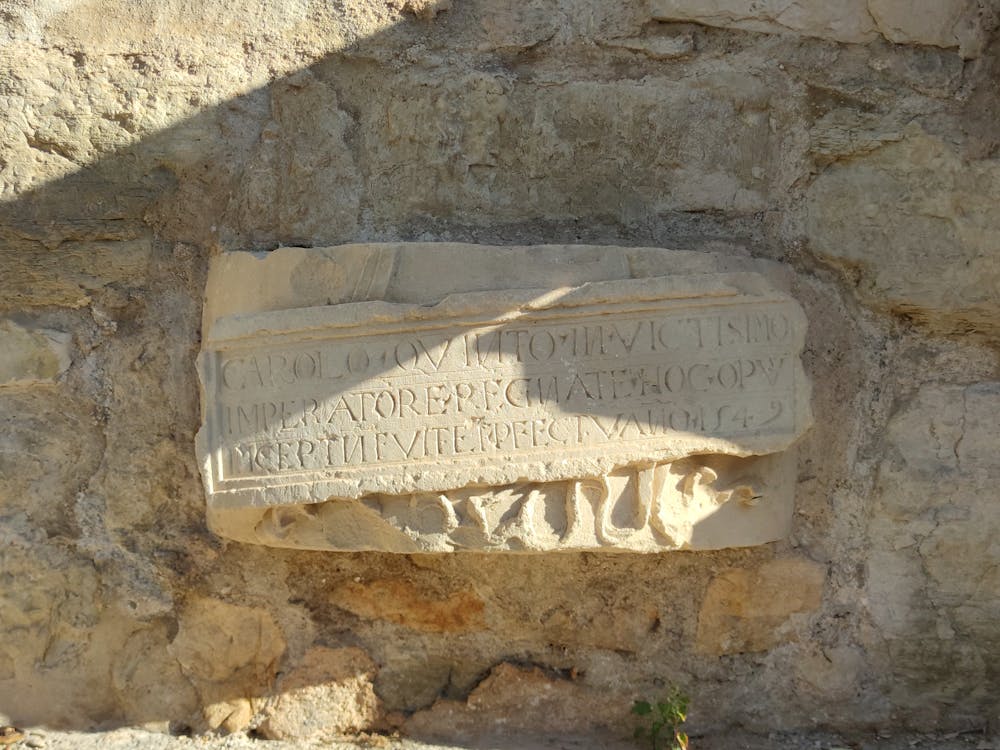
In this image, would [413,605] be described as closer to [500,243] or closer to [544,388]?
[544,388]

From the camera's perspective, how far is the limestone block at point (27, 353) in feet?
7.85

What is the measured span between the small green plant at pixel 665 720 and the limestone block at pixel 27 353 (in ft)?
4.71

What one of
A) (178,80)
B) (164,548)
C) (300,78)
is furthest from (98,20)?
(164,548)

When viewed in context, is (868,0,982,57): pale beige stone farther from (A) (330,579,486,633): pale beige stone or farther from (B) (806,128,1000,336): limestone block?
(A) (330,579,486,633): pale beige stone

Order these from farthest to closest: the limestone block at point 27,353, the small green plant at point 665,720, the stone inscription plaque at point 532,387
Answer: the limestone block at point 27,353 → the small green plant at point 665,720 → the stone inscription plaque at point 532,387

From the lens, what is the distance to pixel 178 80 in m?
2.37

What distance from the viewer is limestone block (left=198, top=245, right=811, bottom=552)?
2.16 m

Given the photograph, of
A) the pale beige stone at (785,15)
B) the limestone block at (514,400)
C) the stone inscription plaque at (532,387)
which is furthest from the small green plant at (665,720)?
the pale beige stone at (785,15)

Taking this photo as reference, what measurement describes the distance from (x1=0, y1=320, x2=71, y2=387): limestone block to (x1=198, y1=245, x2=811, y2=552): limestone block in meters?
0.46

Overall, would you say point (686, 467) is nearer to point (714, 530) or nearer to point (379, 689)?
point (714, 530)

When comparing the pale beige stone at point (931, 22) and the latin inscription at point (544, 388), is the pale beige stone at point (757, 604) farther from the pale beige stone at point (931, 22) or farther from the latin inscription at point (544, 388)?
the pale beige stone at point (931, 22)

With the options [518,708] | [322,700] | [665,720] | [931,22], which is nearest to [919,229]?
[931,22]

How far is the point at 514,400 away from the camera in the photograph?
2.16 m

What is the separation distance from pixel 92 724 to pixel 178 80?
1.40m
